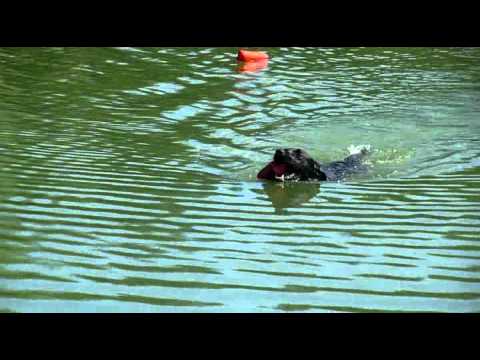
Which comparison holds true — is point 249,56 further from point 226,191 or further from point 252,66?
point 226,191

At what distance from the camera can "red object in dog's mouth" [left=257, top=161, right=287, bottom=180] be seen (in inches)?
369

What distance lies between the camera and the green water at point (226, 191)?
18.3 ft

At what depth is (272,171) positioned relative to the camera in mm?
9398

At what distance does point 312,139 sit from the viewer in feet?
39.8

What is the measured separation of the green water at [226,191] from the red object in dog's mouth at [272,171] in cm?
21

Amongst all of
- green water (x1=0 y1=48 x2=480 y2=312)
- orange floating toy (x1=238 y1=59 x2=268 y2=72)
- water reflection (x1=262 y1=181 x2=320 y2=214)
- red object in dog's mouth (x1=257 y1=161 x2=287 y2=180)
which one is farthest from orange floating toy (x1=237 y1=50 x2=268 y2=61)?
water reflection (x1=262 y1=181 x2=320 y2=214)

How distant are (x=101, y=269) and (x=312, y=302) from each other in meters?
1.62

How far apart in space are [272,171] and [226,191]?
914 millimetres

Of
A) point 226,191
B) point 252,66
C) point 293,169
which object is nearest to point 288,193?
point 293,169

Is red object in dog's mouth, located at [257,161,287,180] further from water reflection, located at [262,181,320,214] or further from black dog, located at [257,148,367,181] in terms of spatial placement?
water reflection, located at [262,181,320,214]

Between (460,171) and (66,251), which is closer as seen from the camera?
(66,251)
